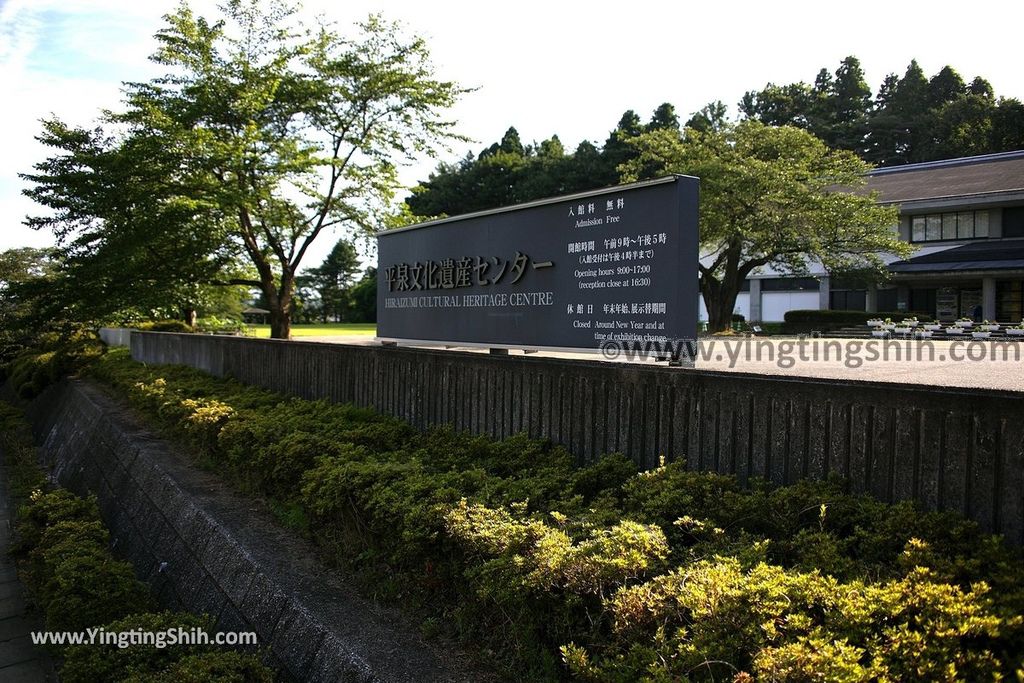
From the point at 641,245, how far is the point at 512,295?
1.76m

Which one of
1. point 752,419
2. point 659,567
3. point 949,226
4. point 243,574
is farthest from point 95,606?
point 949,226

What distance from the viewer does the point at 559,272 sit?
6.39 meters

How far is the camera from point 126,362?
60.8ft

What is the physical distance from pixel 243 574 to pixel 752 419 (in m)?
3.94

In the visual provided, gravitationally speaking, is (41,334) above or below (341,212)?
below

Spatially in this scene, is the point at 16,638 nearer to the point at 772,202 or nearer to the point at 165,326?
the point at 165,326

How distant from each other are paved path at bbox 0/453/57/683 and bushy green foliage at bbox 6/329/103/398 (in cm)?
1226

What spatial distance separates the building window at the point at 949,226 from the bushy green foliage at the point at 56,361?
1344 inches

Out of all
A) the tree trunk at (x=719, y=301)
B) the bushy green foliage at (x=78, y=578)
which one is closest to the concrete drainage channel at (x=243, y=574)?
the bushy green foliage at (x=78, y=578)

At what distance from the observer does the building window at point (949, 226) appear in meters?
31.6

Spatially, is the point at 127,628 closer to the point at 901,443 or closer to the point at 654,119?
the point at 901,443

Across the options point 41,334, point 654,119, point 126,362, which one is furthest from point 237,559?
point 654,119

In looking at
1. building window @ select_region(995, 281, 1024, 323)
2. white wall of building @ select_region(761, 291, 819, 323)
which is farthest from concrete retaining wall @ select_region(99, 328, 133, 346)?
building window @ select_region(995, 281, 1024, 323)

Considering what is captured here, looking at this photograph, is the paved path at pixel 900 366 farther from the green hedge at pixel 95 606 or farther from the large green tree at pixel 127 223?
the large green tree at pixel 127 223
